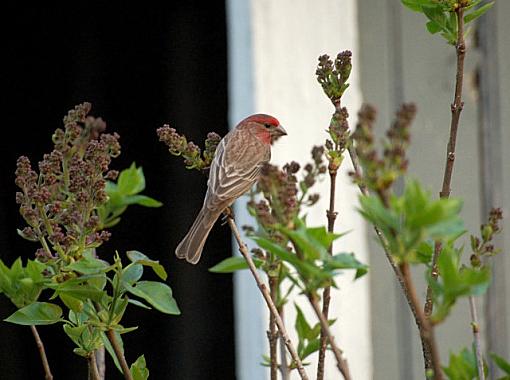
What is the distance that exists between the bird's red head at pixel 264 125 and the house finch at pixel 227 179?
0.34 feet

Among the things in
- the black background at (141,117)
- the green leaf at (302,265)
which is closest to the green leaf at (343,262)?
the green leaf at (302,265)

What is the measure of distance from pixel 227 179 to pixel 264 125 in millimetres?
290

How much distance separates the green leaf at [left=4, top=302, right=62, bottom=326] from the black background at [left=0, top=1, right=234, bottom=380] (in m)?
1.74

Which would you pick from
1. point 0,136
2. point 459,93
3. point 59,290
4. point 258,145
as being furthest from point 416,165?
point 59,290

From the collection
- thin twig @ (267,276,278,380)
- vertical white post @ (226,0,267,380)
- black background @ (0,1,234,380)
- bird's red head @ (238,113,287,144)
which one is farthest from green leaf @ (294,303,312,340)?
A: black background @ (0,1,234,380)

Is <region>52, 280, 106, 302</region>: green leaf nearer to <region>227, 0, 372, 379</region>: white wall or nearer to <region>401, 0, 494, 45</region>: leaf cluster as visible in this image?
Result: <region>401, 0, 494, 45</region>: leaf cluster

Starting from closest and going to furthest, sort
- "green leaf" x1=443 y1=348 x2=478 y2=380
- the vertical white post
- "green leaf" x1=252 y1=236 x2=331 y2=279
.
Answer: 1. "green leaf" x1=252 y1=236 x2=331 y2=279
2. "green leaf" x1=443 y1=348 x2=478 y2=380
3. the vertical white post

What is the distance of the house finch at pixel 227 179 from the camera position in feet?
5.04

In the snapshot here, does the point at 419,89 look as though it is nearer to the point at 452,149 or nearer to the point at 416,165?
the point at 416,165

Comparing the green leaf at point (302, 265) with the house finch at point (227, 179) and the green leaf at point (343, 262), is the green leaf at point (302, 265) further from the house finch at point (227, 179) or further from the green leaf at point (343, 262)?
the house finch at point (227, 179)

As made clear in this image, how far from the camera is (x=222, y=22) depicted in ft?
9.82

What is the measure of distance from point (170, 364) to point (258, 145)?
4.97 ft

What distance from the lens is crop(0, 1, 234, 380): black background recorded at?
284cm

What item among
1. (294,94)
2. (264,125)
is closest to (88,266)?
(264,125)
